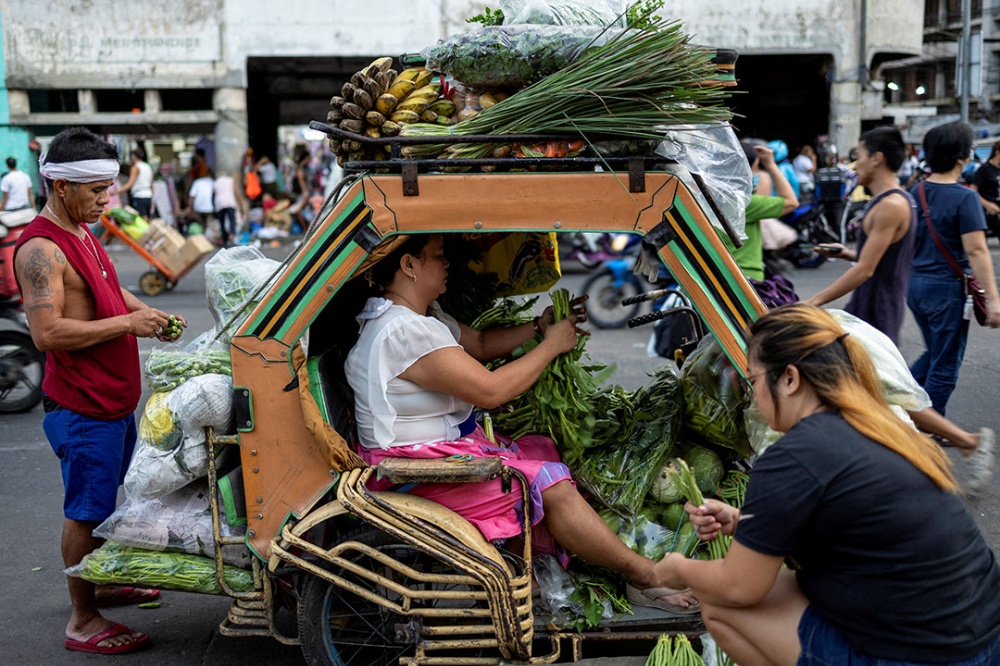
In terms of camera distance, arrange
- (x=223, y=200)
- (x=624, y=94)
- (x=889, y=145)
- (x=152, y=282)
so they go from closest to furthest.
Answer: (x=624, y=94), (x=889, y=145), (x=152, y=282), (x=223, y=200)

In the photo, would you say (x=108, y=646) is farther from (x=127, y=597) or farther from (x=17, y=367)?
(x=17, y=367)

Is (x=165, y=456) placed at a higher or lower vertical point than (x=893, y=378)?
lower

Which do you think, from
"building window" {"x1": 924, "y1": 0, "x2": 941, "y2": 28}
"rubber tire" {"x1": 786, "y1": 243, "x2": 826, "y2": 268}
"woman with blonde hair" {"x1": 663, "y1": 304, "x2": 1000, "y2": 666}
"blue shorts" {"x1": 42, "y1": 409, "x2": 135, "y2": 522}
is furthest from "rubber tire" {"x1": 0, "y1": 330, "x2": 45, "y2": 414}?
"building window" {"x1": 924, "y1": 0, "x2": 941, "y2": 28}

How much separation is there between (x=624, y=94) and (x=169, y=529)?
6.91 feet

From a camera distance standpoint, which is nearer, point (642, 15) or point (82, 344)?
point (642, 15)

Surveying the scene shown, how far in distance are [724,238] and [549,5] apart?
98 cm

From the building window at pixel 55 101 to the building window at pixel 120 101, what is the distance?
0.49 meters

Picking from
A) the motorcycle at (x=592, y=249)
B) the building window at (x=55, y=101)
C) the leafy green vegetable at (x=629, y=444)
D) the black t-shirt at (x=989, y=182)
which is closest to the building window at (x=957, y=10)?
the black t-shirt at (x=989, y=182)

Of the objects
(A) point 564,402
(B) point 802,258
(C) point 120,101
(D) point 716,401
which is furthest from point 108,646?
(C) point 120,101

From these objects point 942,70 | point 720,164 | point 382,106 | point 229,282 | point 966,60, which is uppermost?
point 942,70

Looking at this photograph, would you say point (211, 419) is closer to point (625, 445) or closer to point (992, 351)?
point (625, 445)

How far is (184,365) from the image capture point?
11.1 ft

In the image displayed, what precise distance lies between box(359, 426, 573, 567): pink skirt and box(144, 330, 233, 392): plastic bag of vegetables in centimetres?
58

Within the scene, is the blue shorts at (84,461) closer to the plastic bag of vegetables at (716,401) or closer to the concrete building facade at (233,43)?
the plastic bag of vegetables at (716,401)
